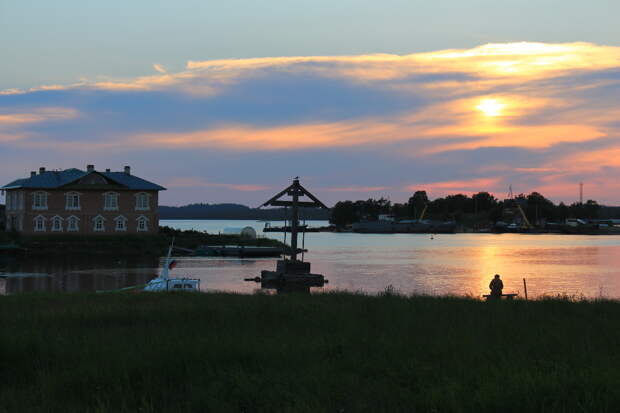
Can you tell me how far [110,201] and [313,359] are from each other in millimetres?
82824

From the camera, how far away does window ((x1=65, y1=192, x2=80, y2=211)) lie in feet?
289

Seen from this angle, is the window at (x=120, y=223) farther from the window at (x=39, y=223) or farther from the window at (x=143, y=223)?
the window at (x=39, y=223)

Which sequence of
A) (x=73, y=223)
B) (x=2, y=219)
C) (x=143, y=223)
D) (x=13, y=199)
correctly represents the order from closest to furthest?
(x=73, y=223) → (x=13, y=199) → (x=143, y=223) → (x=2, y=219)

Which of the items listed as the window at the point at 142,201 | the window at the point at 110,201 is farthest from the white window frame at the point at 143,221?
the window at the point at 110,201

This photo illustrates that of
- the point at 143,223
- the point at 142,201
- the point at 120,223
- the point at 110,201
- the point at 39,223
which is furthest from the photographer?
the point at 143,223

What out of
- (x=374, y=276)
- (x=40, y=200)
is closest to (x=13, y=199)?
(x=40, y=200)

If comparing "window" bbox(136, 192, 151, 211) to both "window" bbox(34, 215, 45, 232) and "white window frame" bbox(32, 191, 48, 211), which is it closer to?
"white window frame" bbox(32, 191, 48, 211)

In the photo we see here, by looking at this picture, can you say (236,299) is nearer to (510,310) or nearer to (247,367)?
(510,310)

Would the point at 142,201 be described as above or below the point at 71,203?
above

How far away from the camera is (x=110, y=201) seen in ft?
295

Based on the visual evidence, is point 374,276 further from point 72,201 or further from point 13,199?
point 13,199

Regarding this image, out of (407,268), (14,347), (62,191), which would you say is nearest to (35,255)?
(62,191)

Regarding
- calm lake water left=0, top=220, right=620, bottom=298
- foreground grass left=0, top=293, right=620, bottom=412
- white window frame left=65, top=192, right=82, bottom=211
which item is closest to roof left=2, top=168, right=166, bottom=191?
white window frame left=65, top=192, right=82, bottom=211

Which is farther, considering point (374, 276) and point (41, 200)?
point (41, 200)
